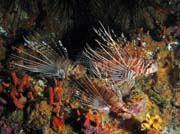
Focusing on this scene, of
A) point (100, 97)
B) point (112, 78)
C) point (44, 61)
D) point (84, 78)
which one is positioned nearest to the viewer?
point (100, 97)

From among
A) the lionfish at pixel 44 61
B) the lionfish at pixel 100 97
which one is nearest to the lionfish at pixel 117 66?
the lionfish at pixel 100 97

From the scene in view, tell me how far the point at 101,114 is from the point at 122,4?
1673 millimetres

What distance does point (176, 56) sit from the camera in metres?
6.29

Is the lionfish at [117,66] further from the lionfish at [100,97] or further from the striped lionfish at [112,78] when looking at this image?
the lionfish at [100,97]

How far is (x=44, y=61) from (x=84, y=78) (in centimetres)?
73

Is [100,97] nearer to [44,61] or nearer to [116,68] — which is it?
[116,68]

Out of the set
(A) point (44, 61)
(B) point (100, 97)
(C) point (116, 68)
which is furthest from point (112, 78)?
(A) point (44, 61)

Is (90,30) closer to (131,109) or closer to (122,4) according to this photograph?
(122,4)

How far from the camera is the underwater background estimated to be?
4.54m

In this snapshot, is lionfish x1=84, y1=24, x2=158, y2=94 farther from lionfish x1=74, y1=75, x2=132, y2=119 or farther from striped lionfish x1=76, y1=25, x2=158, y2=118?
lionfish x1=74, y1=75, x2=132, y2=119

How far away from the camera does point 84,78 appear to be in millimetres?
4855

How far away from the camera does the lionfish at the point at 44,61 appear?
16.2 feet

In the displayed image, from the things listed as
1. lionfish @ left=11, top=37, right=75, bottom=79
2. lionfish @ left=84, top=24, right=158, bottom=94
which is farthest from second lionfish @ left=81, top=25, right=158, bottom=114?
lionfish @ left=11, top=37, right=75, bottom=79

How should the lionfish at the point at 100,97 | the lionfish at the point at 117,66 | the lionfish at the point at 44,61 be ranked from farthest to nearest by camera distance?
1. the lionfish at the point at 44,61
2. the lionfish at the point at 117,66
3. the lionfish at the point at 100,97
